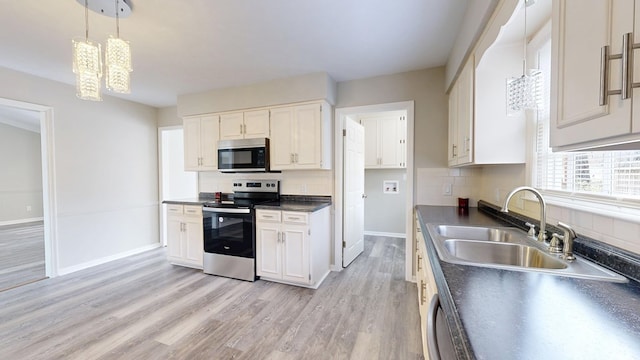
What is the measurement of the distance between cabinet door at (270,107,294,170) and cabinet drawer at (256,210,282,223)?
A: 0.60 meters

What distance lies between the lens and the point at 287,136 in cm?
308

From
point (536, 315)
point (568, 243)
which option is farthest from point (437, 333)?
point (568, 243)

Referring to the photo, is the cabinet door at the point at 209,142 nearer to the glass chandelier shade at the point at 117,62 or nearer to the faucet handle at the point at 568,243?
the glass chandelier shade at the point at 117,62

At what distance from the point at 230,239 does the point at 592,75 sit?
314cm

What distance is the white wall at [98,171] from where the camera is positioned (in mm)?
3111

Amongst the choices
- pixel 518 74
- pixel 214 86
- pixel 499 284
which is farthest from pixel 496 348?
pixel 214 86

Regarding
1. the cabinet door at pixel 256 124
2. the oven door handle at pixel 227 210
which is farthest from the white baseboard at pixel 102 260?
the cabinet door at pixel 256 124

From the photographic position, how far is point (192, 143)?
3.62 meters

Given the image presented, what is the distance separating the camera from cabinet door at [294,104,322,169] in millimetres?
2945

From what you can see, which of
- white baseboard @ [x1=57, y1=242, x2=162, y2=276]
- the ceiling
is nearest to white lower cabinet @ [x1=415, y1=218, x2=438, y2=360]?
the ceiling

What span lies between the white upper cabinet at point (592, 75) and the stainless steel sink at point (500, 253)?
714mm

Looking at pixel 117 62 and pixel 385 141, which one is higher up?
pixel 117 62

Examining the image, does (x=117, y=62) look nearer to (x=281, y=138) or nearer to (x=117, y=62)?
(x=117, y=62)

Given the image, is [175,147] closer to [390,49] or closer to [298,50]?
[298,50]
